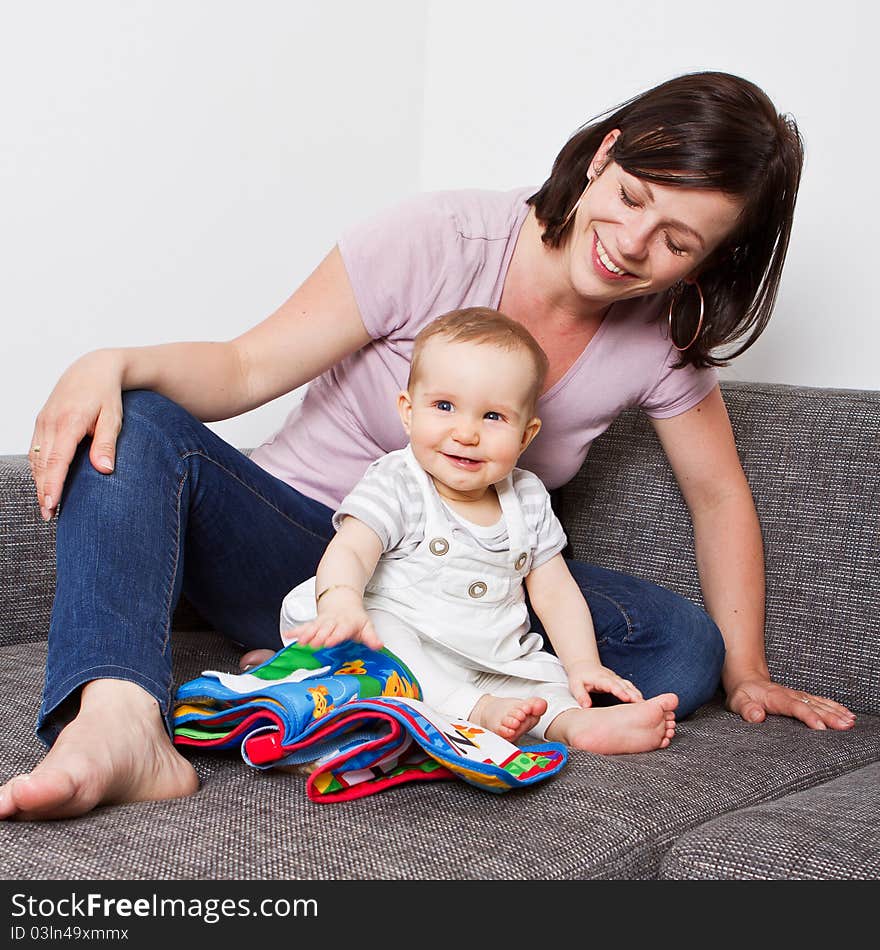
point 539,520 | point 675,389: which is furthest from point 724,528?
point 539,520

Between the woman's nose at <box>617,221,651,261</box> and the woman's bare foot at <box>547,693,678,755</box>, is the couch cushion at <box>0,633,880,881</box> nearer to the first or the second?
the woman's bare foot at <box>547,693,678,755</box>

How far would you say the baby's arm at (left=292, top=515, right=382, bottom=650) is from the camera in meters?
1.17

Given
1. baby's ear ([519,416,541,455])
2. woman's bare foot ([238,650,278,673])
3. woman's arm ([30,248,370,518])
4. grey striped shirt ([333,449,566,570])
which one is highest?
woman's arm ([30,248,370,518])

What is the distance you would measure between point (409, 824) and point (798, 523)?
2.97 ft

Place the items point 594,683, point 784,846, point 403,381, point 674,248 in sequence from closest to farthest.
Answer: point 784,846
point 594,683
point 674,248
point 403,381

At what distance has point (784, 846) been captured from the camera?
0.98 m

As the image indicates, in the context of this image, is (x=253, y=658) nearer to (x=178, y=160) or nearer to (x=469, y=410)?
(x=469, y=410)

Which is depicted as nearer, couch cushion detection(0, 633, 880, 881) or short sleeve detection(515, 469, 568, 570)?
couch cushion detection(0, 633, 880, 881)

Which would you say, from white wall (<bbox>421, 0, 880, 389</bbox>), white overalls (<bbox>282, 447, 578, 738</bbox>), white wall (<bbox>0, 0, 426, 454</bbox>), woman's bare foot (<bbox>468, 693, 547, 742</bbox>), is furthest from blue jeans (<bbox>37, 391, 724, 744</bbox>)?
white wall (<bbox>0, 0, 426, 454</bbox>)

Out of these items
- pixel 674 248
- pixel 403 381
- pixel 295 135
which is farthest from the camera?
pixel 295 135

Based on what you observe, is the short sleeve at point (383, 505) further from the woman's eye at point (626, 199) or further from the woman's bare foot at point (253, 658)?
the woman's eye at point (626, 199)

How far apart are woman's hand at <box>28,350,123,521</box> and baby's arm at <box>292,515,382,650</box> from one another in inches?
10.2

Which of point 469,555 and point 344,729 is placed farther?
point 469,555

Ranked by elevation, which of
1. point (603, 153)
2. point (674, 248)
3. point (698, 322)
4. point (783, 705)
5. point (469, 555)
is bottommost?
point (783, 705)
